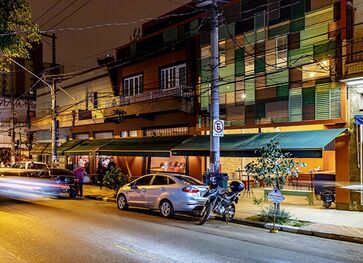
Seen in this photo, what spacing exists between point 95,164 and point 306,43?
19.5m

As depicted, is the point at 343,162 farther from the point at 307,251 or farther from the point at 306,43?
the point at 307,251

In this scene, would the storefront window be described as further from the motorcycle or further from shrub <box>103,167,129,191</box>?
the motorcycle

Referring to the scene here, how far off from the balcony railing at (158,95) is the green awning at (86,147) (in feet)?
11.2

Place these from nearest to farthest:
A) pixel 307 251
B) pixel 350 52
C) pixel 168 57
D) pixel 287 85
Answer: pixel 307 251
pixel 350 52
pixel 287 85
pixel 168 57

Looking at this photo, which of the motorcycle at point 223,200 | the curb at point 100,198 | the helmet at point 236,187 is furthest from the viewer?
the curb at point 100,198

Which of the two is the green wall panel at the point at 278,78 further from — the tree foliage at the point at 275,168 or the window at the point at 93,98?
the window at the point at 93,98

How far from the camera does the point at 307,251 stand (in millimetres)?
9344

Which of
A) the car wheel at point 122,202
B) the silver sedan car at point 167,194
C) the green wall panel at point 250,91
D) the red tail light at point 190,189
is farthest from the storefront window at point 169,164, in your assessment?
the red tail light at point 190,189

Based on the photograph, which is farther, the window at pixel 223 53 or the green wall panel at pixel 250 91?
the window at pixel 223 53

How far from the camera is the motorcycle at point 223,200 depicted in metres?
13.0

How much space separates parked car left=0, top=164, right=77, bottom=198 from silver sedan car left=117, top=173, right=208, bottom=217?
6279 mm

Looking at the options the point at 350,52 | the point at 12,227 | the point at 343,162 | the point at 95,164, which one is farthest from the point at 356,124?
the point at 95,164

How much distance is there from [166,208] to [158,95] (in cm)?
992

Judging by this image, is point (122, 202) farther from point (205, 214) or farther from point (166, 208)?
point (205, 214)
